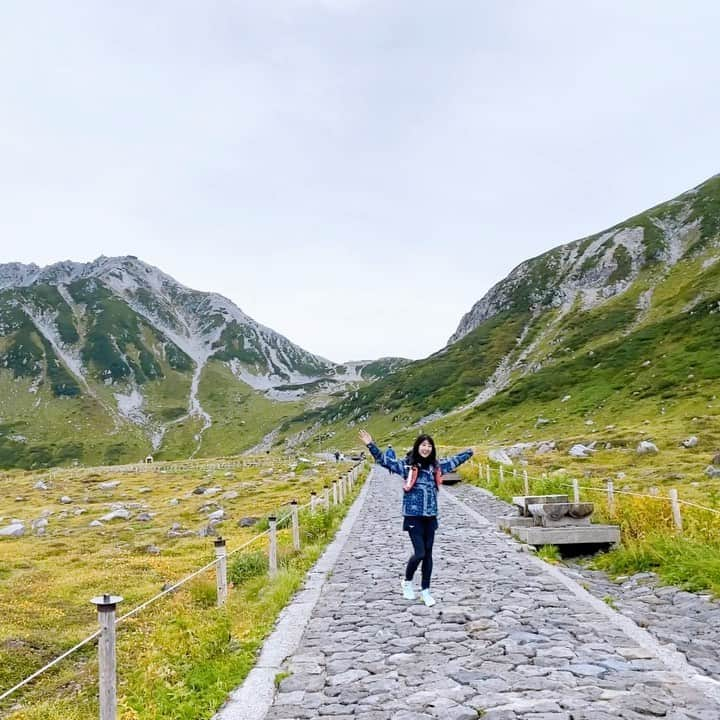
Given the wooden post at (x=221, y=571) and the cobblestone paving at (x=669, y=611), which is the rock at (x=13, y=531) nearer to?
the wooden post at (x=221, y=571)

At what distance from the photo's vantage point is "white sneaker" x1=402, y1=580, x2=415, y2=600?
1105 centimetres

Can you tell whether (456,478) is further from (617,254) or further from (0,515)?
(617,254)

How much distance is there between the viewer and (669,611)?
1051 cm

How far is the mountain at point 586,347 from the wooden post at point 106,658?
7098 centimetres

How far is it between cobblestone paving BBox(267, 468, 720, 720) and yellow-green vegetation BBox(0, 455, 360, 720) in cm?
103

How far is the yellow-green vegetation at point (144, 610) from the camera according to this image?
751cm

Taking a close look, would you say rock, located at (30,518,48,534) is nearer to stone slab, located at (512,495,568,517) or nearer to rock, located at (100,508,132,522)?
rock, located at (100,508,132,522)

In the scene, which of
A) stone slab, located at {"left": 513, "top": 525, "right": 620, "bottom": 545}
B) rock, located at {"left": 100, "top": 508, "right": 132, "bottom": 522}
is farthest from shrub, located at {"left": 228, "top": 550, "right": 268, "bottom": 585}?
rock, located at {"left": 100, "top": 508, "right": 132, "bottom": 522}

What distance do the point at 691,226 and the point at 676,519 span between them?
177 meters

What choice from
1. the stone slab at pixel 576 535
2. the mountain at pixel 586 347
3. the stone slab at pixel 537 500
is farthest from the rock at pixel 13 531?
the mountain at pixel 586 347

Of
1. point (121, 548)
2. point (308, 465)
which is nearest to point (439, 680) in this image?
point (121, 548)

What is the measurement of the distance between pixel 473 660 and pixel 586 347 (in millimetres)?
128821

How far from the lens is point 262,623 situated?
977 centimetres

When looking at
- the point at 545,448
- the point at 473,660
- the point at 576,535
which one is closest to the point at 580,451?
the point at 545,448
